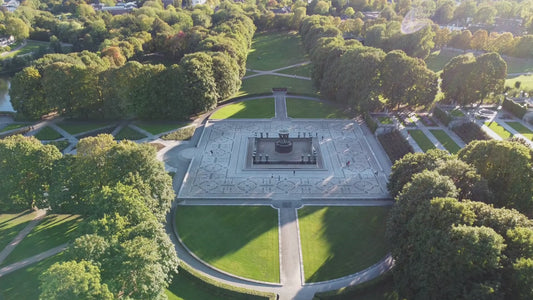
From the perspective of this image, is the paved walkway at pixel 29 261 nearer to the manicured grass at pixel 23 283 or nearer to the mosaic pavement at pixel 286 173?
the manicured grass at pixel 23 283

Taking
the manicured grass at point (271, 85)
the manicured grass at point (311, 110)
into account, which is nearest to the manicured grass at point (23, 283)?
the manicured grass at point (311, 110)

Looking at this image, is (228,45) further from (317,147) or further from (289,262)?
(289,262)

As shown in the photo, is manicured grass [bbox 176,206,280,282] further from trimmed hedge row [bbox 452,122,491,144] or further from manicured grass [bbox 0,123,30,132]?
manicured grass [bbox 0,123,30,132]

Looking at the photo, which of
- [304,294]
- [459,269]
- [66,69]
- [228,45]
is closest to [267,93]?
[228,45]

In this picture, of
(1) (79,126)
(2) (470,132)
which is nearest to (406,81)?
(2) (470,132)

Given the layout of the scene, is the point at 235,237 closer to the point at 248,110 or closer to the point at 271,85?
the point at 248,110
